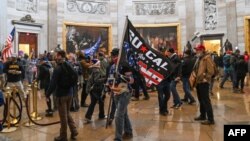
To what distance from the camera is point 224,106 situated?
10.4m

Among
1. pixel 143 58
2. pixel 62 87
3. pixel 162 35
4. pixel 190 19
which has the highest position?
pixel 190 19

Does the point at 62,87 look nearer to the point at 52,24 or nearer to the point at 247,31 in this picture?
the point at 52,24

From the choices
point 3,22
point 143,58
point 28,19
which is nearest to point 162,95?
point 143,58

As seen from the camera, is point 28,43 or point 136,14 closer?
point 28,43

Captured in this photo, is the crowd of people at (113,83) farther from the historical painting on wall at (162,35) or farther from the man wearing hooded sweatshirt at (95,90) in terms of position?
the historical painting on wall at (162,35)

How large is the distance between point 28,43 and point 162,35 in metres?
10.3

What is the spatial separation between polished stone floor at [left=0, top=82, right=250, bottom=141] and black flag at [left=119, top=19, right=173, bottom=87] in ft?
3.94

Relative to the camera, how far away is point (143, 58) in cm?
700

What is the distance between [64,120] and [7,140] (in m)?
1.31

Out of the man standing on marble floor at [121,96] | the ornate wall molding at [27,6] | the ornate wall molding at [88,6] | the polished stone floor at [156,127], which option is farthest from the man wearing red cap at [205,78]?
the ornate wall molding at [88,6]

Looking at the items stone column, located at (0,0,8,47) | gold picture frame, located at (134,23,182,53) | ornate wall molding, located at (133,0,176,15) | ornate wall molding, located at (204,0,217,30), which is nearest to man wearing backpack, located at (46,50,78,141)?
stone column, located at (0,0,8,47)

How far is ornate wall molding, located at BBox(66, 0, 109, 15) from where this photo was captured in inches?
979

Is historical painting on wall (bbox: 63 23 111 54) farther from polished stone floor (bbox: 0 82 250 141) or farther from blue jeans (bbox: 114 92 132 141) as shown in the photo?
blue jeans (bbox: 114 92 132 141)

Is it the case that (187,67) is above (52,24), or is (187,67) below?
below
